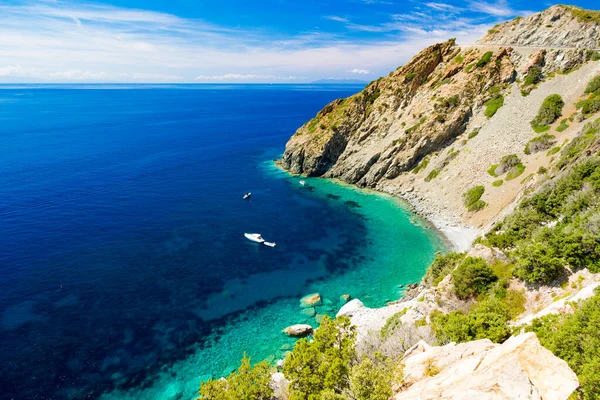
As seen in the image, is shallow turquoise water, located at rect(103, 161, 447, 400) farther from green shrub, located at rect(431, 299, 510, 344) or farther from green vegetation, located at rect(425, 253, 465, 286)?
green shrub, located at rect(431, 299, 510, 344)

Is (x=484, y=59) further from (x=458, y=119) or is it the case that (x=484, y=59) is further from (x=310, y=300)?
(x=310, y=300)

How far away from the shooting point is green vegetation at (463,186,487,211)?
2259 inches

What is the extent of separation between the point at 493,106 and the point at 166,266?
73396 mm

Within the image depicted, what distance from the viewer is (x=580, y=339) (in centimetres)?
1520

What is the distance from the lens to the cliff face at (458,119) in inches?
2469

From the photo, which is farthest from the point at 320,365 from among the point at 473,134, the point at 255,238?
the point at 473,134

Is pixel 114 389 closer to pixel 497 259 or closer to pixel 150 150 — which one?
pixel 497 259

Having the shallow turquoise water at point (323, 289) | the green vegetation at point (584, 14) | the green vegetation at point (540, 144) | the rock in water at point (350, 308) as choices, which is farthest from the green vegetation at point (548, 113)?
the rock in water at point (350, 308)

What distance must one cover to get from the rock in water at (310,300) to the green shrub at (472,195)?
3526 centimetres

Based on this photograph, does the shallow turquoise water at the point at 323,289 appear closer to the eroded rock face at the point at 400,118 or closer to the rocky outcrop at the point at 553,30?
the eroded rock face at the point at 400,118

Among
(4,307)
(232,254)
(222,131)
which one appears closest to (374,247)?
(232,254)

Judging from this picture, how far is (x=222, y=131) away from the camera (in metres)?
151

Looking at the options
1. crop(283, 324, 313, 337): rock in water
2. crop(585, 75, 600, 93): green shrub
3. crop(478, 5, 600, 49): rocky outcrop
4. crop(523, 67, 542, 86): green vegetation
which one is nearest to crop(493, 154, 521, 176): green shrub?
crop(585, 75, 600, 93): green shrub

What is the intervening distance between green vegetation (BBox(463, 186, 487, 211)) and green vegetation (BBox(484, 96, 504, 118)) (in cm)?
2183
